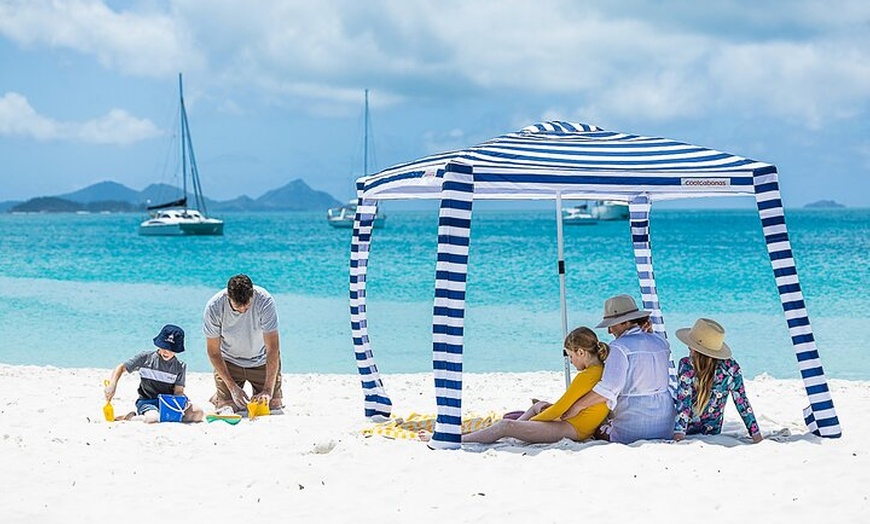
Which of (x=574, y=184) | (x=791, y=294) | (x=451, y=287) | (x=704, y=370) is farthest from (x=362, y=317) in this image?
(x=791, y=294)

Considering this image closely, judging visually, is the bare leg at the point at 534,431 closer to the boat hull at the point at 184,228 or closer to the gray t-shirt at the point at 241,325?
the gray t-shirt at the point at 241,325

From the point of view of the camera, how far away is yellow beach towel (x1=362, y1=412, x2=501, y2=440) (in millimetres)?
6488

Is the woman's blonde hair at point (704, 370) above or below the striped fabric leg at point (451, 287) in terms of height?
below

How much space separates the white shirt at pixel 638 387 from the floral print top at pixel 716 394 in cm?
8

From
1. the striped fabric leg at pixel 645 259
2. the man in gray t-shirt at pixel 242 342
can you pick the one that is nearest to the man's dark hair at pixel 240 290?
the man in gray t-shirt at pixel 242 342

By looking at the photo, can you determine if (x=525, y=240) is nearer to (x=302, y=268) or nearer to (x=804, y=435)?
(x=302, y=268)

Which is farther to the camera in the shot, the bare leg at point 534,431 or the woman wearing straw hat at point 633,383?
the bare leg at point 534,431

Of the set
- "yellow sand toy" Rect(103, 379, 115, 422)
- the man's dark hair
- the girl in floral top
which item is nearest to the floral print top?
the girl in floral top

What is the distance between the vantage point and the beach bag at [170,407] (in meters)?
6.97

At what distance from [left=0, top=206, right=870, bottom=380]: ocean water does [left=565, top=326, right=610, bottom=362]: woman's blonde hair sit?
265 inches

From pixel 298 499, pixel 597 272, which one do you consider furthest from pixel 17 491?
pixel 597 272

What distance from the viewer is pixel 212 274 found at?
3375cm

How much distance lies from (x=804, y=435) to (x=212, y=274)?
29.2m

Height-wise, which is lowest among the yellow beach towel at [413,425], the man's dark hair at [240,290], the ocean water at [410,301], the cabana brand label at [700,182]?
the ocean water at [410,301]
